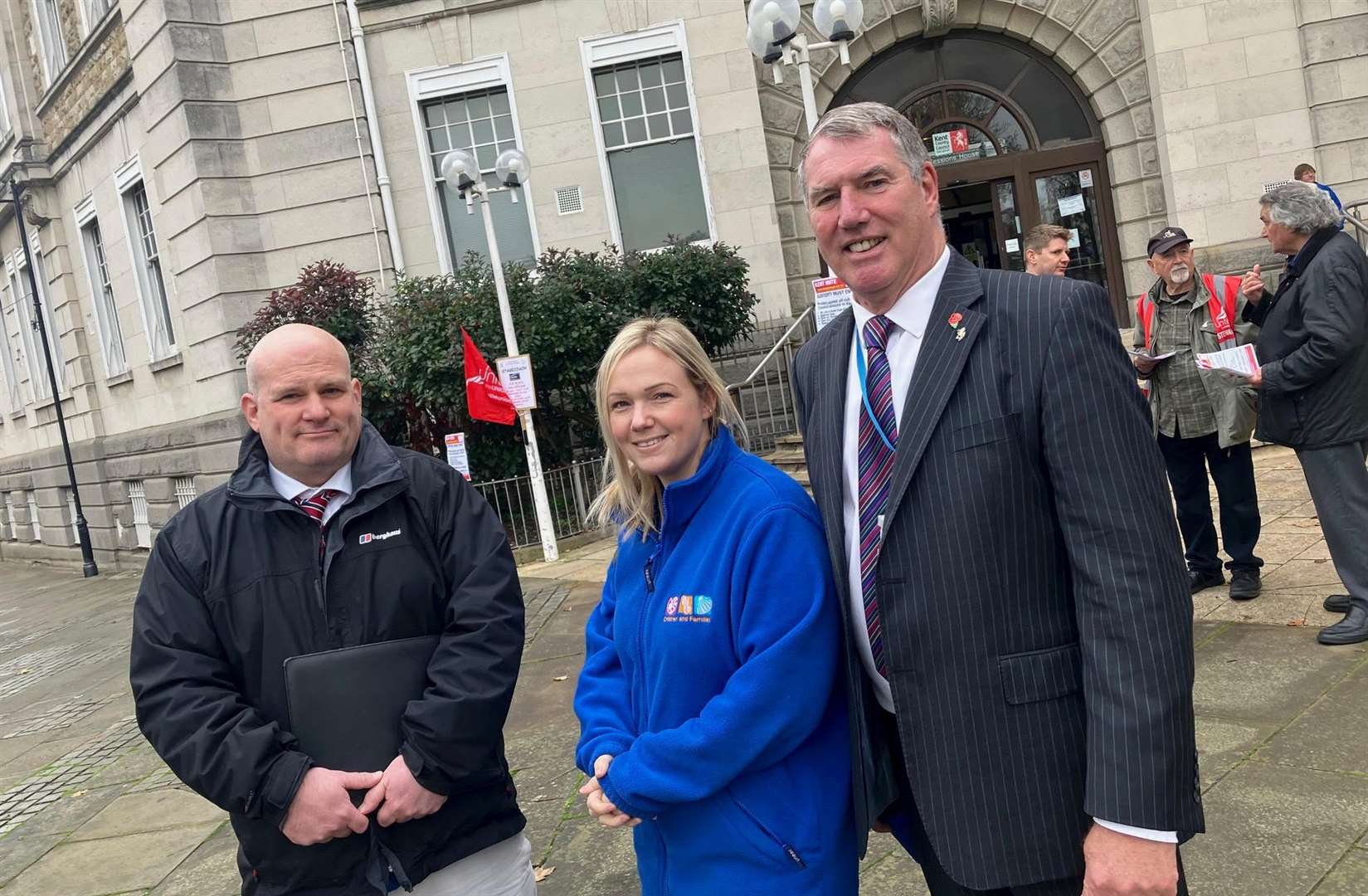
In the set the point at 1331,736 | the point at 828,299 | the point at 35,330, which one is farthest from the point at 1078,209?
the point at 35,330

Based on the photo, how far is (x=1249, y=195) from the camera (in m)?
12.2

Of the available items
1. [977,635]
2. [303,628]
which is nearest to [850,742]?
[977,635]

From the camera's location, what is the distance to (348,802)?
2.40 m

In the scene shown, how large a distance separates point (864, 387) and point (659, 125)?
38.6 ft

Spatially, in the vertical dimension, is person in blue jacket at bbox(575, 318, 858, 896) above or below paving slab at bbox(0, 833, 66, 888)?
above

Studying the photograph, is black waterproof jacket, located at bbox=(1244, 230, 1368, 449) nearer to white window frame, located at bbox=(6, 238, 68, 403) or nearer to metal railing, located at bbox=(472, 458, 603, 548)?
metal railing, located at bbox=(472, 458, 603, 548)

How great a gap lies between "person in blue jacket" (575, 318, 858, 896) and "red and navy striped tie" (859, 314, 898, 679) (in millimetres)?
104

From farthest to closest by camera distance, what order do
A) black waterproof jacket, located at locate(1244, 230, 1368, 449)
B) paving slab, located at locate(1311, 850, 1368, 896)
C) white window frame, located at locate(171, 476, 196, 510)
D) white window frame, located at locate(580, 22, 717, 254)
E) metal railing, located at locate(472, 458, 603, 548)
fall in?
white window frame, located at locate(171, 476, 196, 510)
white window frame, located at locate(580, 22, 717, 254)
metal railing, located at locate(472, 458, 603, 548)
black waterproof jacket, located at locate(1244, 230, 1368, 449)
paving slab, located at locate(1311, 850, 1368, 896)

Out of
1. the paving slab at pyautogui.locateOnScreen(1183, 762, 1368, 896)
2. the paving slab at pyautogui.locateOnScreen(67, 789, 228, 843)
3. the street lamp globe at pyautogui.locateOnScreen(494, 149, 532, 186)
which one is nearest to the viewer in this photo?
the paving slab at pyautogui.locateOnScreen(1183, 762, 1368, 896)

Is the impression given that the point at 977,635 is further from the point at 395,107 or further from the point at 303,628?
the point at 395,107

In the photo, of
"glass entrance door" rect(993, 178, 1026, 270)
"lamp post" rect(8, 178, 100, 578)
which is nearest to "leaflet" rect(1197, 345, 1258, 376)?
"glass entrance door" rect(993, 178, 1026, 270)

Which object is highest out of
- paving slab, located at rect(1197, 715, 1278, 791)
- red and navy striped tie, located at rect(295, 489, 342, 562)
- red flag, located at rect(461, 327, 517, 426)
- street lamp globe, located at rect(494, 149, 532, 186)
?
street lamp globe, located at rect(494, 149, 532, 186)

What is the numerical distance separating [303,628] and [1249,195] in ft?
→ 42.9

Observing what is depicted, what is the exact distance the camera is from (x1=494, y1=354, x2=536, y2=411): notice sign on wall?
9.86 metres
